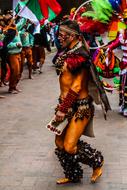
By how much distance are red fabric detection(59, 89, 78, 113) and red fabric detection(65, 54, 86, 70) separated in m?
0.26

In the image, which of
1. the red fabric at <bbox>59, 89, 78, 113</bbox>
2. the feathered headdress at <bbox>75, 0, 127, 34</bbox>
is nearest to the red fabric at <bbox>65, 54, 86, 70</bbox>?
the red fabric at <bbox>59, 89, 78, 113</bbox>

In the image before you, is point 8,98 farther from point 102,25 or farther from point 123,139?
point 123,139

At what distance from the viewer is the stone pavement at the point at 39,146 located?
19.0 ft

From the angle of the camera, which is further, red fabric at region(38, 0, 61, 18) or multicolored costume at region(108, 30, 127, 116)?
multicolored costume at region(108, 30, 127, 116)

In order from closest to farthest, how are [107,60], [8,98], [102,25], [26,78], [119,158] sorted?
[119,158], [102,25], [107,60], [8,98], [26,78]

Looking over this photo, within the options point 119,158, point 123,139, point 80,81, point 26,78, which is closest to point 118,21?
point 123,139

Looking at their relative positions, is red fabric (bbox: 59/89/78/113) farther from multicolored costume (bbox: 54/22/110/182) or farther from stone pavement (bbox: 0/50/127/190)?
stone pavement (bbox: 0/50/127/190)

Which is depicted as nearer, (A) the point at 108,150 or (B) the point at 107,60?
(A) the point at 108,150

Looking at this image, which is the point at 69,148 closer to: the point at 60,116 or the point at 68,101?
the point at 60,116

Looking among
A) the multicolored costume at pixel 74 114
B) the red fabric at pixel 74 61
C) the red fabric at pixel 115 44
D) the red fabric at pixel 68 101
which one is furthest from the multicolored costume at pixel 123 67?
the red fabric at pixel 68 101

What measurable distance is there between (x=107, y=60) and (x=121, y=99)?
80cm

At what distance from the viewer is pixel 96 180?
583 centimetres

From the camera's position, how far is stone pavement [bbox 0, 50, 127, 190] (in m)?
5.80

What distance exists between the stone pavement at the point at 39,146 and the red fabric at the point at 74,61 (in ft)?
4.51
